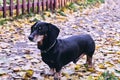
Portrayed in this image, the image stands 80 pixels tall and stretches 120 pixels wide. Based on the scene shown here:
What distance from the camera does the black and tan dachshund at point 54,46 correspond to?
4.50 metres

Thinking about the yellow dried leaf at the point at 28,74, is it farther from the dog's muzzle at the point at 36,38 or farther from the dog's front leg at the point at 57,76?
the dog's muzzle at the point at 36,38

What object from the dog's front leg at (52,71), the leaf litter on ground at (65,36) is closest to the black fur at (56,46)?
the dog's front leg at (52,71)

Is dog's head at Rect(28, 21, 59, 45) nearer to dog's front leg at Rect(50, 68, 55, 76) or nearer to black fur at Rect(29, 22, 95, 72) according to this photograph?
black fur at Rect(29, 22, 95, 72)

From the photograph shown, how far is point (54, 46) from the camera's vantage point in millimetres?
4668

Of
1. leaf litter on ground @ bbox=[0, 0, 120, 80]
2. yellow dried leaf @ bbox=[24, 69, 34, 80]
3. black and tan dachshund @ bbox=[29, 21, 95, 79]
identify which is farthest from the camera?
leaf litter on ground @ bbox=[0, 0, 120, 80]

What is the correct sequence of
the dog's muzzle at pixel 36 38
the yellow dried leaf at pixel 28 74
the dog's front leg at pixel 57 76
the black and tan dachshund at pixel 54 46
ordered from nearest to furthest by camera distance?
the dog's muzzle at pixel 36 38
the black and tan dachshund at pixel 54 46
the dog's front leg at pixel 57 76
the yellow dried leaf at pixel 28 74

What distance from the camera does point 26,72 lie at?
507 centimetres

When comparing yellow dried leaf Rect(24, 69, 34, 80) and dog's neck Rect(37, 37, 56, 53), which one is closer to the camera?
dog's neck Rect(37, 37, 56, 53)

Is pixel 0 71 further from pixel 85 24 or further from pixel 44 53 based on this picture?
pixel 85 24

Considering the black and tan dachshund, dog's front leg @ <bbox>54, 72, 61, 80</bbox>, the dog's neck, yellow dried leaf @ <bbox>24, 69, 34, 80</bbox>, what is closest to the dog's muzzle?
the black and tan dachshund

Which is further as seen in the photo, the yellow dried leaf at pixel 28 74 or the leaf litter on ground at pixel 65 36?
the leaf litter on ground at pixel 65 36

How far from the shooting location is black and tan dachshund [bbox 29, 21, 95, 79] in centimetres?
450

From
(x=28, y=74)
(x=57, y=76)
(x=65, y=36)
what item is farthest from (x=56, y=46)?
(x=65, y=36)

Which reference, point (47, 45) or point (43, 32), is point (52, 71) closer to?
point (47, 45)
